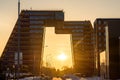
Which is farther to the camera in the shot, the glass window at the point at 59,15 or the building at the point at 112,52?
the glass window at the point at 59,15

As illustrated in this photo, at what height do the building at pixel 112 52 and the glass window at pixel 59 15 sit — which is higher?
the glass window at pixel 59 15

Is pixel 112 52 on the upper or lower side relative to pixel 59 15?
lower

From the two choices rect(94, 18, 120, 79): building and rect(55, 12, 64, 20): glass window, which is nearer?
rect(94, 18, 120, 79): building

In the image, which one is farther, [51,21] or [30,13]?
[30,13]

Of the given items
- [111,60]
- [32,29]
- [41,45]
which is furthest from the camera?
[32,29]

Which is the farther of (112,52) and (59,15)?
(59,15)

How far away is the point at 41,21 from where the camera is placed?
18525 cm

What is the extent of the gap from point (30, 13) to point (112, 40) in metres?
79.8

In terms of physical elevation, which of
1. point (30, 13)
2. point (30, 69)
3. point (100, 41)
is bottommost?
point (30, 69)

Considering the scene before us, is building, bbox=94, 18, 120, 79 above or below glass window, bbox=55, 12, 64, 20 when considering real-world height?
below

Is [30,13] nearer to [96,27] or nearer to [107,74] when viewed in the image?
[96,27]

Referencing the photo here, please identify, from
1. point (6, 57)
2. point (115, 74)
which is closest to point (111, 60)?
point (115, 74)

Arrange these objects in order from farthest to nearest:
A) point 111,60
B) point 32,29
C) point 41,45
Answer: point 32,29
point 41,45
point 111,60

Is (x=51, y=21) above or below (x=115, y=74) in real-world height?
above
